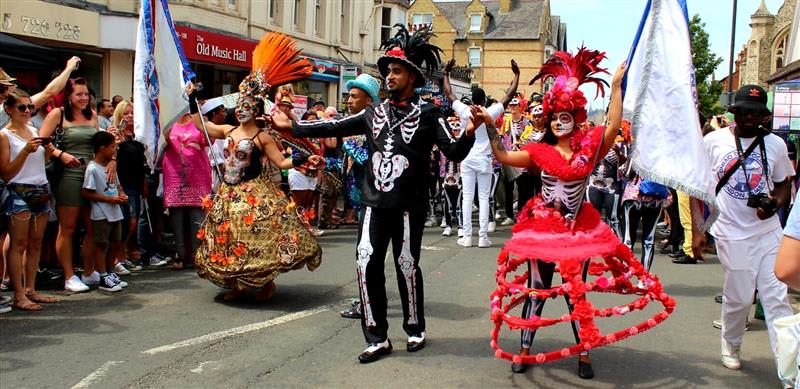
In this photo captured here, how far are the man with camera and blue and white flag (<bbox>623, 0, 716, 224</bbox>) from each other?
57 cm

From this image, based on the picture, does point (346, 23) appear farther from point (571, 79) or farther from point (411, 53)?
point (571, 79)

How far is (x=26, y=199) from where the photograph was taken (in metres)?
6.44

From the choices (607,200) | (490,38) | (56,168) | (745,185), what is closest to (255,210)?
(56,168)

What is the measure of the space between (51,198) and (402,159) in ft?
13.0

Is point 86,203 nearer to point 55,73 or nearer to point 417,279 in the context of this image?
point 55,73

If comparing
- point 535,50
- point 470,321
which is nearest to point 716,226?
point 470,321

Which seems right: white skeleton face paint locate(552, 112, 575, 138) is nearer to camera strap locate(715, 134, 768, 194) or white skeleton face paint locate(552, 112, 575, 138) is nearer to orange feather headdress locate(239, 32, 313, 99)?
camera strap locate(715, 134, 768, 194)

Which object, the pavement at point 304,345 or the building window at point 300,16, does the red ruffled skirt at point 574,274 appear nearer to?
the pavement at point 304,345

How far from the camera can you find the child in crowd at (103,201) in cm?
730

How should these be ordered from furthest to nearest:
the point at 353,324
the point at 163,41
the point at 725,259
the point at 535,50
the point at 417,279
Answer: the point at 535,50 → the point at 163,41 → the point at 353,324 → the point at 417,279 → the point at 725,259

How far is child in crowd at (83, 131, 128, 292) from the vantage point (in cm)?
730

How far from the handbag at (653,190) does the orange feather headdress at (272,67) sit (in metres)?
3.89

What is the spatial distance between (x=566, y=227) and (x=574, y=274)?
1.76 feet

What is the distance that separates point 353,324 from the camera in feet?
20.3
